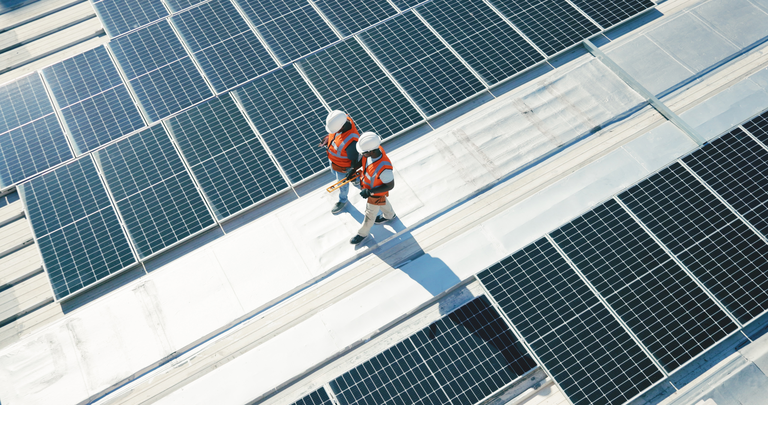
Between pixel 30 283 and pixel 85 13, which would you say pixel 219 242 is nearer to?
pixel 30 283

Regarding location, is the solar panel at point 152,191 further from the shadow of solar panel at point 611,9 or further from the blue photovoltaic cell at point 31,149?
the shadow of solar panel at point 611,9

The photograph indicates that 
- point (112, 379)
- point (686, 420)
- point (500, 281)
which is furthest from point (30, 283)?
point (686, 420)

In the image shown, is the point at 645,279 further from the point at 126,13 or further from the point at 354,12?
the point at 126,13

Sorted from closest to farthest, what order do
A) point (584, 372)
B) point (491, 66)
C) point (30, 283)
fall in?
1. point (584, 372)
2. point (30, 283)
3. point (491, 66)

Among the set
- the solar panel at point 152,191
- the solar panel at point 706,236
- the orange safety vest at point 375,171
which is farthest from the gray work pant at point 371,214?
the solar panel at point 706,236

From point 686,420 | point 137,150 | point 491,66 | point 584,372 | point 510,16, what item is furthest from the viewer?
point 510,16

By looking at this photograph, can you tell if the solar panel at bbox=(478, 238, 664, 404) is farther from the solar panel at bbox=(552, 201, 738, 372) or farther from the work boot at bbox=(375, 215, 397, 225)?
the work boot at bbox=(375, 215, 397, 225)
